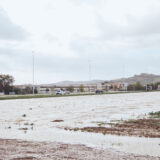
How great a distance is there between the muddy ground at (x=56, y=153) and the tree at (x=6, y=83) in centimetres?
11906

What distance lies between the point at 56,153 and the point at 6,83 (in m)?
125

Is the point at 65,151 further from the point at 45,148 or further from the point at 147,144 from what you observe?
the point at 147,144

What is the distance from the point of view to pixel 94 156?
28.7 ft

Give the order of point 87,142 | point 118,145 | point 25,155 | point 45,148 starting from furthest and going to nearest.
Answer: point 87,142
point 118,145
point 45,148
point 25,155

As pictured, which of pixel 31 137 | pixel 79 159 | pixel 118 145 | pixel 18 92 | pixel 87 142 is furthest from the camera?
pixel 18 92

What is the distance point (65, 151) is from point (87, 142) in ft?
7.51

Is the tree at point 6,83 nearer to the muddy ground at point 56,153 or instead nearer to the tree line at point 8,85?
the tree line at point 8,85

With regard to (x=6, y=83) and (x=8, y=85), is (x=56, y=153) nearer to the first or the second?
(x=8, y=85)

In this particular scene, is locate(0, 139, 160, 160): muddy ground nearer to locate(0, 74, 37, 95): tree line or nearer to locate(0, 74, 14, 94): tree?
locate(0, 74, 37, 95): tree line

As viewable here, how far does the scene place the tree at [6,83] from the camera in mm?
125812

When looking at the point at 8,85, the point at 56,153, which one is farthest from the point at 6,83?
the point at 56,153

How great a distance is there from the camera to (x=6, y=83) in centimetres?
12950

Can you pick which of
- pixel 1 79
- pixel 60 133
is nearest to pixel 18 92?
pixel 1 79

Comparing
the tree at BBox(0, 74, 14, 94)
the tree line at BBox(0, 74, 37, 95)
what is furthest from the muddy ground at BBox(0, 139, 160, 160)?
the tree at BBox(0, 74, 14, 94)
